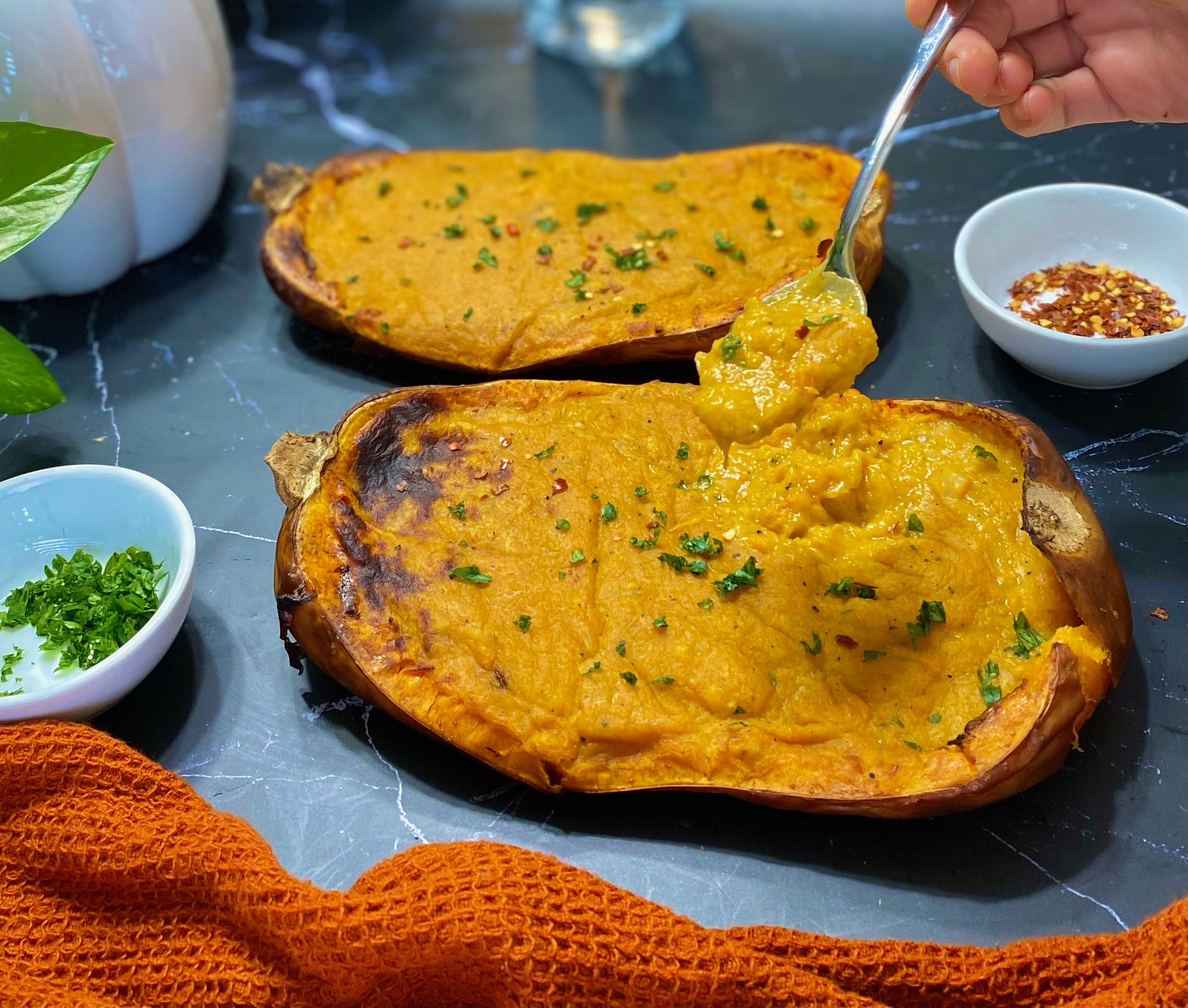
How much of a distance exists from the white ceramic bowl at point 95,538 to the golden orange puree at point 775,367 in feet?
3.95

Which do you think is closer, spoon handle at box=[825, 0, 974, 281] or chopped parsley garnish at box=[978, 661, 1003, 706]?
chopped parsley garnish at box=[978, 661, 1003, 706]

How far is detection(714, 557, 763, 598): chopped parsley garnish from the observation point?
213 cm

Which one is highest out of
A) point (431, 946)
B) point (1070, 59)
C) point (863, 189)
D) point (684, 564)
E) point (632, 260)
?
point (1070, 59)

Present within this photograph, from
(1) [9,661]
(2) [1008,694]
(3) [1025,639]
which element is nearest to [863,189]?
(3) [1025,639]

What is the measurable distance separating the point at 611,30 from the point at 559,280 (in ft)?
6.66

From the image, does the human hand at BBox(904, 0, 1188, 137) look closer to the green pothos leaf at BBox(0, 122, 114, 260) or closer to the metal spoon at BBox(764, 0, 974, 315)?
the metal spoon at BBox(764, 0, 974, 315)

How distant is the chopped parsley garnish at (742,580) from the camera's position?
2127 millimetres

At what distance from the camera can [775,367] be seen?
243 centimetres

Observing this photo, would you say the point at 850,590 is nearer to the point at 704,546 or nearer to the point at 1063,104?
the point at 704,546

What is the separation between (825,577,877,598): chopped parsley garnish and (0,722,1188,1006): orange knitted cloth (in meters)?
0.64

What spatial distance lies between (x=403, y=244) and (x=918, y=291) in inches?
60.0

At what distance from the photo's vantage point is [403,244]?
307 centimetres

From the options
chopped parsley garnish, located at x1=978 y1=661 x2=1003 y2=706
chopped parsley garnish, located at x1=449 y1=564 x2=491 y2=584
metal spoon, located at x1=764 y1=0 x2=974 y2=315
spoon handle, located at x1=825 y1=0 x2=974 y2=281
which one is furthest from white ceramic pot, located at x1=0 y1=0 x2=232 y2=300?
chopped parsley garnish, located at x1=978 y1=661 x2=1003 y2=706

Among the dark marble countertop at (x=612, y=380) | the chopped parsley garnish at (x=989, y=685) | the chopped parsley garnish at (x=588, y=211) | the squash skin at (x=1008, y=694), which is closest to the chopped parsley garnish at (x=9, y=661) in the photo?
the dark marble countertop at (x=612, y=380)
